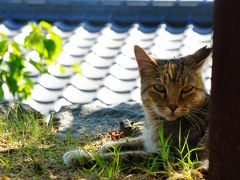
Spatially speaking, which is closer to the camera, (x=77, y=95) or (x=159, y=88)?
(x=159, y=88)

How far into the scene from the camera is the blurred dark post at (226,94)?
188 centimetres

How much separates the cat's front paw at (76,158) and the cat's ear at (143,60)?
65 cm

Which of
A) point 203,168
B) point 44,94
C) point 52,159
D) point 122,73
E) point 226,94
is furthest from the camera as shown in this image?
point 122,73

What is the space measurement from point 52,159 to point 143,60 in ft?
2.46

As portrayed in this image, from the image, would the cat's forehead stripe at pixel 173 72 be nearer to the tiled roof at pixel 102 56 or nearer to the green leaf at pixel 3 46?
the green leaf at pixel 3 46

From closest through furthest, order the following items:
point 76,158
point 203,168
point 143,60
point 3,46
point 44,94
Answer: point 3,46, point 203,168, point 76,158, point 143,60, point 44,94

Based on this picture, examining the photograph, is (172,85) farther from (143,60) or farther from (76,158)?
(76,158)

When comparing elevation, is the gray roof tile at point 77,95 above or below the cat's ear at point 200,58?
below

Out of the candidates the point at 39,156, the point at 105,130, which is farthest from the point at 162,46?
the point at 39,156

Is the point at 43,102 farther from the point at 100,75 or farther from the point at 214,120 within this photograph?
the point at 214,120

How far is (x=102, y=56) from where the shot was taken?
6.42m

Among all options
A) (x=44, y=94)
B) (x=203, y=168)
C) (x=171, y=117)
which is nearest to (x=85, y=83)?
(x=44, y=94)

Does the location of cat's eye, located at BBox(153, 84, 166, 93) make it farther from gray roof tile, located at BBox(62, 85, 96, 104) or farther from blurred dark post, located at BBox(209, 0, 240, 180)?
gray roof tile, located at BBox(62, 85, 96, 104)


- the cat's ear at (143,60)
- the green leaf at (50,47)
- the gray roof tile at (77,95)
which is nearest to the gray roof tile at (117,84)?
the gray roof tile at (77,95)
